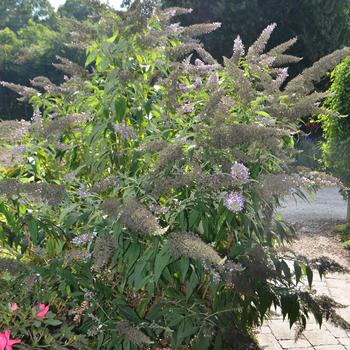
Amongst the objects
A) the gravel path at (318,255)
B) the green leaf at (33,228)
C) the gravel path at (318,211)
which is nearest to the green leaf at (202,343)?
the gravel path at (318,255)

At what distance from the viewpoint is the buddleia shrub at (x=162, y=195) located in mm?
1928

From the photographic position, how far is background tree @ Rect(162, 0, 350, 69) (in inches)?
600

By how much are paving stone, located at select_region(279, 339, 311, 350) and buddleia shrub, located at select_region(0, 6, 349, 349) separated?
3.19 ft

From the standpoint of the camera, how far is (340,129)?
653cm

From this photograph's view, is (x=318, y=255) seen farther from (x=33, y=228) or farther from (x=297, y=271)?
(x=33, y=228)

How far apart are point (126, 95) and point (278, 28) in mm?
14831

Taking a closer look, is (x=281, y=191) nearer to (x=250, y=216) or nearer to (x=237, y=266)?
(x=237, y=266)

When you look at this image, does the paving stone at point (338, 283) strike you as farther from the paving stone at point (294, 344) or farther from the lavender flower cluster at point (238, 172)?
the lavender flower cluster at point (238, 172)

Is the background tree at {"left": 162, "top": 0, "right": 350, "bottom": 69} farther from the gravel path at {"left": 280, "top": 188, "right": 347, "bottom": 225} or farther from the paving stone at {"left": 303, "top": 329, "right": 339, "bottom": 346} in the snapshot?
the paving stone at {"left": 303, "top": 329, "right": 339, "bottom": 346}

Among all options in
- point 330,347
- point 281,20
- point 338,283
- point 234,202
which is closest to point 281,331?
point 330,347

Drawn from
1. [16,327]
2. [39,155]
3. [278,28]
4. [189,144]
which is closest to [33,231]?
[16,327]

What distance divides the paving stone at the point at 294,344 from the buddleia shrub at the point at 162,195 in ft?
3.19

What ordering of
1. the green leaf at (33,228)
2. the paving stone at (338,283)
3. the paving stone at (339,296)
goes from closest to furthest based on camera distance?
the green leaf at (33,228), the paving stone at (339,296), the paving stone at (338,283)

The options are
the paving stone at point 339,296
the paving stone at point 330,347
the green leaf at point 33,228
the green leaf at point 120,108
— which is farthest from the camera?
the paving stone at point 339,296
